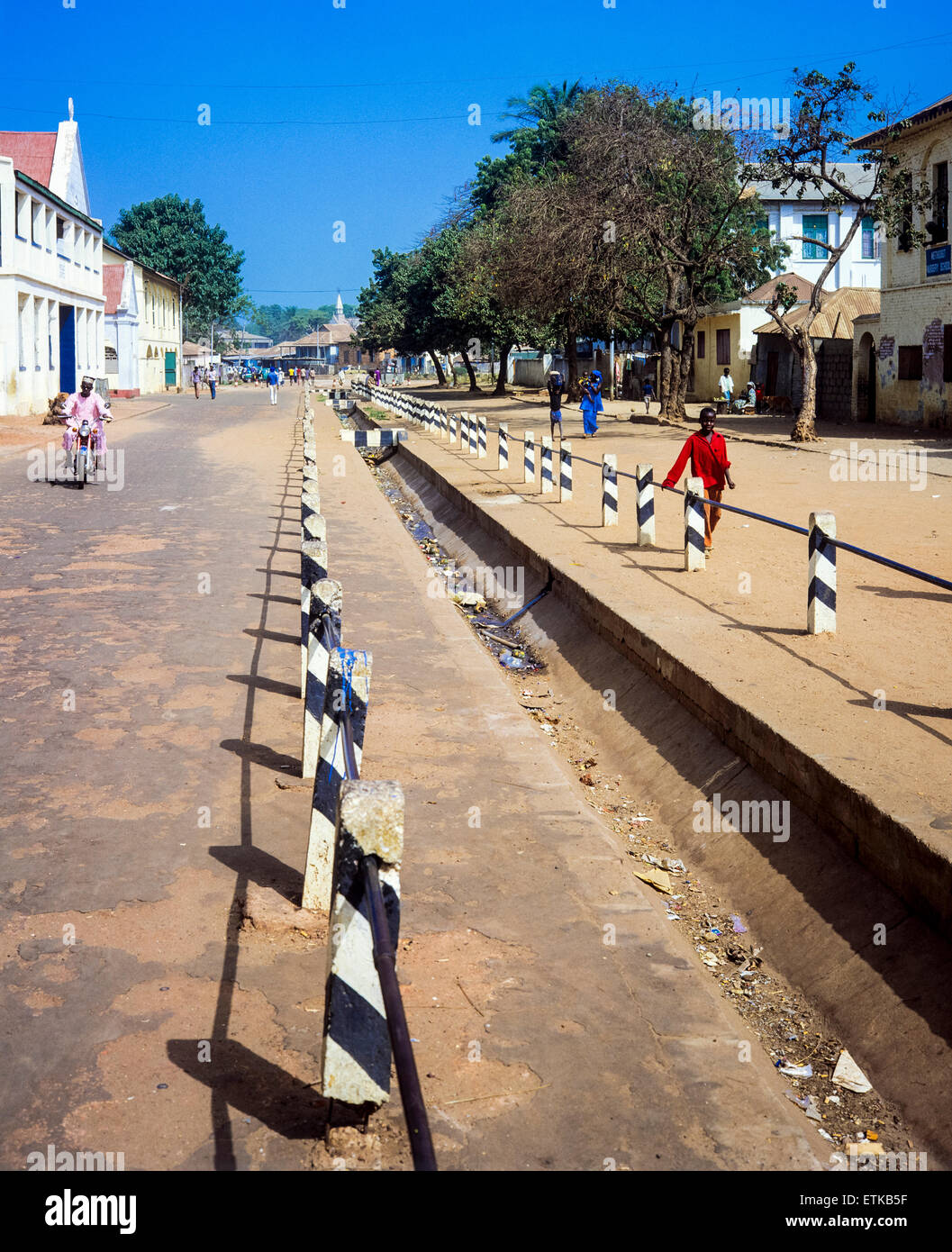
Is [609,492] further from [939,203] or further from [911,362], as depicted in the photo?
[911,362]

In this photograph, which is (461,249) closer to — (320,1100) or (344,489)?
(344,489)

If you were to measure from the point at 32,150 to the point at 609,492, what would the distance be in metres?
38.2

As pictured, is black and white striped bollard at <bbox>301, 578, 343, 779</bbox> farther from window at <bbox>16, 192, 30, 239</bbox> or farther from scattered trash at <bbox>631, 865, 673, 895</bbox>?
window at <bbox>16, 192, 30, 239</bbox>

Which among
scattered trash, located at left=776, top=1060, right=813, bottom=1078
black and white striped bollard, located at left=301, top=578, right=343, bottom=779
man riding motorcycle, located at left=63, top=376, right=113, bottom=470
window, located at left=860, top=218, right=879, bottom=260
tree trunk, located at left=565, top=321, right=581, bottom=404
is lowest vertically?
scattered trash, located at left=776, top=1060, right=813, bottom=1078

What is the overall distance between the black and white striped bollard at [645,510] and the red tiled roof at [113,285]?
5350 cm

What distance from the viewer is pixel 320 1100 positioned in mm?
3588

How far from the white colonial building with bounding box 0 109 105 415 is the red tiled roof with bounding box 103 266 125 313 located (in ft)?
38.6

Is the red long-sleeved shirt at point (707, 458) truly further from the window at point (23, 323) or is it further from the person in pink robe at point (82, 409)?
the window at point (23, 323)

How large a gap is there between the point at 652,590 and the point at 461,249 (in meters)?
42.0

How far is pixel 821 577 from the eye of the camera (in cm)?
830

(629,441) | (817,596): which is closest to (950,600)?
(817,596)

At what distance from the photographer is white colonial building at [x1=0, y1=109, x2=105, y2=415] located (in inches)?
1372

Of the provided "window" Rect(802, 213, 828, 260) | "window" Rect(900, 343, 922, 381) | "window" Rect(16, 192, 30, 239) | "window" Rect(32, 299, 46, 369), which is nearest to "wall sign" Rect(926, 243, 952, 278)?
"window" Rect(900, 343, 922, 381)

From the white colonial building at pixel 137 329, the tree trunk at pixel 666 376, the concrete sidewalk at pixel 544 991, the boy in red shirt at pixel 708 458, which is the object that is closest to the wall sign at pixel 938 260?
the tree trunk at pixel 666 376
